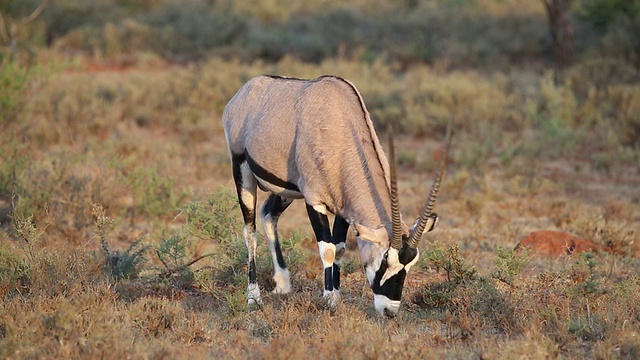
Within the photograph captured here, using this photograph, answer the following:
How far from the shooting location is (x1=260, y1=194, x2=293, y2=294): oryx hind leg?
7.40 metres

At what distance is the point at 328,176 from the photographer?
21.1 feet

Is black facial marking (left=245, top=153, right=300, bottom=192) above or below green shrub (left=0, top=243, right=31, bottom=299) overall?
above

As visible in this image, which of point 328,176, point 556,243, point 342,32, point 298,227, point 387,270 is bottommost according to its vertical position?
point 342,32

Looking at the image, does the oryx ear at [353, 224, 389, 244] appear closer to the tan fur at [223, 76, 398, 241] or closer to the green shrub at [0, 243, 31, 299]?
the tan fur at [223, 76, 398, 241]

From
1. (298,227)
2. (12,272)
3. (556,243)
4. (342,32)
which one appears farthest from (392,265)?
(342,32)

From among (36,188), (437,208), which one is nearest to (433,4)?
(437,208)

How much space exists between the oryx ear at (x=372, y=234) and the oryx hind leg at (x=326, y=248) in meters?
0.53

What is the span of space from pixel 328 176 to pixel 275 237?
1.32m

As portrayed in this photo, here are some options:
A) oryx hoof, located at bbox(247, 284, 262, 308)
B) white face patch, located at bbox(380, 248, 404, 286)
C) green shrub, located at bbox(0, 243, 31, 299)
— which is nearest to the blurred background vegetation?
green shrub, located at bbox(0, 243, 31, 299)

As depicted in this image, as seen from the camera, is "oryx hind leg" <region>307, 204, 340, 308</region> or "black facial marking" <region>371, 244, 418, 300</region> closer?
"black facial marking" <region>371, 244, 418, 300</region>

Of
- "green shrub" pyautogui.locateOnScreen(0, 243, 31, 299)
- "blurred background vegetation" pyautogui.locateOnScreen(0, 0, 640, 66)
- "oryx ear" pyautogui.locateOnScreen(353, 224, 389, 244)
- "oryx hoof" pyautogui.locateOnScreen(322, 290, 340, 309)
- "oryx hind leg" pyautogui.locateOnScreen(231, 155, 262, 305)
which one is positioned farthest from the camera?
"blurred background vegetation" pyautogui.locateOnScreen(0, 0, 640, 66)

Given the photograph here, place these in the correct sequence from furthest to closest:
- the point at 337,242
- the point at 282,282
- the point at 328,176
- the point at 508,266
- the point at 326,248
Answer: the point at 282,282, the point at 508,266, the point at 337,242, the point at 326,248, the point at 328,176

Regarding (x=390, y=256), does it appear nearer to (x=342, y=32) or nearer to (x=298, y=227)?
(x=298, y=227)

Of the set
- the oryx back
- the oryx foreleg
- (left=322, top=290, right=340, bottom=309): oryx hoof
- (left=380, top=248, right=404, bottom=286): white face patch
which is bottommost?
(left=322, top=290, right=340, bottom=309): oryx hoof
